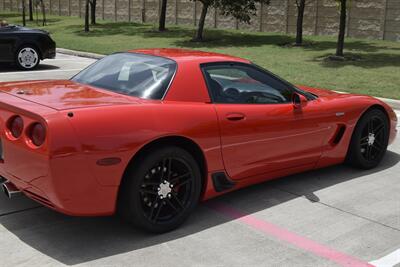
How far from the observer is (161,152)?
4129 mm

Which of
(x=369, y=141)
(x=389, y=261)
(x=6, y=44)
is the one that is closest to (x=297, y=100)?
(x=369, y=141)

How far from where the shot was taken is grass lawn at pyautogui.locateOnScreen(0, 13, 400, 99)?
12.5 meters

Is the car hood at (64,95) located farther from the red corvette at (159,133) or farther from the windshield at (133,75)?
the windshield at (133,75)

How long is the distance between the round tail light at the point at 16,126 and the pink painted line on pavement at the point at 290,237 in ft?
5.97

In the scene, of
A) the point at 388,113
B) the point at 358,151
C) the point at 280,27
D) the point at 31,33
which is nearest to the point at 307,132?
the point at 358,151

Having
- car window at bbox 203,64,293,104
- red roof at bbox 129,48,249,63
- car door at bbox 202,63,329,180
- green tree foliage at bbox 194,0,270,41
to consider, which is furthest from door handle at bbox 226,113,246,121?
green tree foliage at bbox 194,0,270,41

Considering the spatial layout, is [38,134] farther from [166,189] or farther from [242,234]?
[242,234]

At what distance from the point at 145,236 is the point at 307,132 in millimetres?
1978

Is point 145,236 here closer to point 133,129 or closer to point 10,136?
point 133,129

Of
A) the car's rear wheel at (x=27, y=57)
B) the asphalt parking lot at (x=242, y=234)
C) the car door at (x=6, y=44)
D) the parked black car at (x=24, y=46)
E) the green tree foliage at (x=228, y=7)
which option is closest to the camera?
the asphalt parking lot at (x=242, y=234)

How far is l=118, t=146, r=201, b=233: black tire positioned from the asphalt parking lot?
0.15 meters

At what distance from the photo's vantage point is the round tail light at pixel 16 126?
399 centimetres

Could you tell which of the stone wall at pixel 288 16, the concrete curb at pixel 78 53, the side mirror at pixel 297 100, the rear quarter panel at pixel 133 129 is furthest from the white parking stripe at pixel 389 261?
the concrete curb at pixel 78 53

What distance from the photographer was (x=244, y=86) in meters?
5.14
